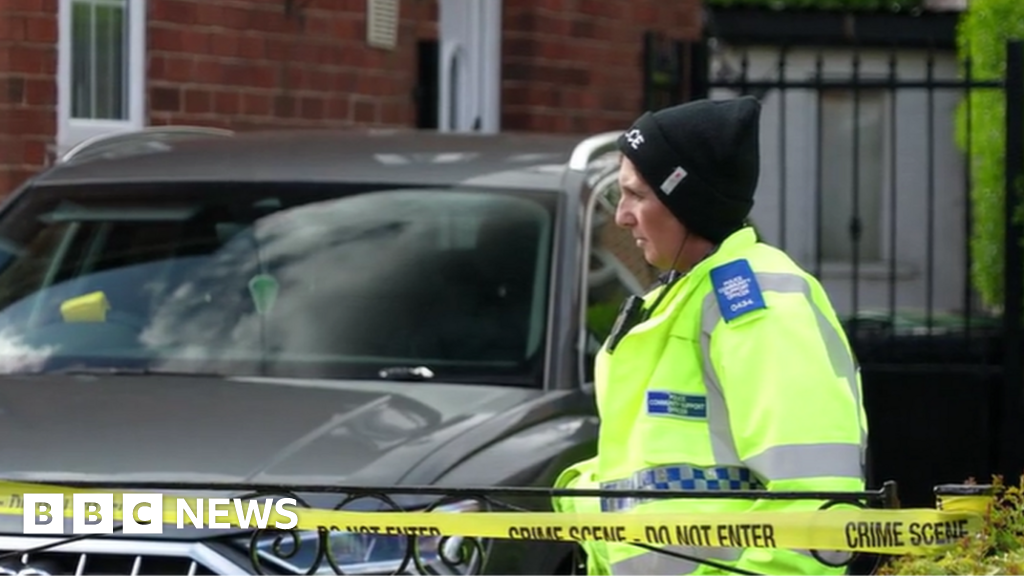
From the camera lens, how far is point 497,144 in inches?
231

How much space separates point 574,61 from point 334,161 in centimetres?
557

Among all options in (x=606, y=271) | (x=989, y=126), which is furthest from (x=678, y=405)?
(x=989, y=126)

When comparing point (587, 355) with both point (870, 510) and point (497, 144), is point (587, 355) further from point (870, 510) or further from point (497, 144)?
point (870, 510)

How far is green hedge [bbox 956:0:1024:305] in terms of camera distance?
7934mm

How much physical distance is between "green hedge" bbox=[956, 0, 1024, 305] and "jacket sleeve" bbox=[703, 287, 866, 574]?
4.96 meters

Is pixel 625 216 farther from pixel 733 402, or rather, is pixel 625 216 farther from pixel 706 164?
pixel 733 402

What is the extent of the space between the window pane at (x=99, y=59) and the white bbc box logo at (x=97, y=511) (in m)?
4.31

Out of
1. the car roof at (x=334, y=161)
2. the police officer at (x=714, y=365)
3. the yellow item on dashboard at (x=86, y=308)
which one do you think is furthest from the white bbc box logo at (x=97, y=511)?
the car roof at (x=334, y=161)

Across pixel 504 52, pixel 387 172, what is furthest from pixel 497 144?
pixel 504 52

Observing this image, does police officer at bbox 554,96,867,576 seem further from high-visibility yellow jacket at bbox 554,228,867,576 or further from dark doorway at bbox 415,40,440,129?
dark doorway at bbox 415,40,440,129

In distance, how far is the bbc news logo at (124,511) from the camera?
350 centimetres

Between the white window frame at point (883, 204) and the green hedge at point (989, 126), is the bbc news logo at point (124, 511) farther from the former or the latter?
the white window frame at point (883, 204)

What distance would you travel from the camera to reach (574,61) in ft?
36.2

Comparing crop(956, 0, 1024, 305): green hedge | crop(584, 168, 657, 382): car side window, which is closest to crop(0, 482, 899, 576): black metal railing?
crop(584, 168, 657, 382): car side window
